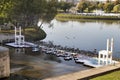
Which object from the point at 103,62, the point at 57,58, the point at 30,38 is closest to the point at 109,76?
the point at 103,62

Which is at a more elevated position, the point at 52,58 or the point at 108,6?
the point at 108,6

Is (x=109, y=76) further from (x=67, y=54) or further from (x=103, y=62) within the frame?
(x=67, y=54)

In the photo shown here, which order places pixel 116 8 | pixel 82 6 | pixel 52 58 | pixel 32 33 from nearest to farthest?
pixel 52 58 < pixel 32 33 < pixel 116 8 < pixel 82 6

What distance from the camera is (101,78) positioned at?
11.4 m

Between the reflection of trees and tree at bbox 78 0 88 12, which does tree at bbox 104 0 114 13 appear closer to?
tree at bbox 78 0 88 12

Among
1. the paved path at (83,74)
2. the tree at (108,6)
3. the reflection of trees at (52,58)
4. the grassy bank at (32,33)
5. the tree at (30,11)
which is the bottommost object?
the reflection of trees at (52,58)

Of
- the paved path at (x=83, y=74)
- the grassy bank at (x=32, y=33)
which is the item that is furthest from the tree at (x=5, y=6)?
the paved path at (x=83, y=74)

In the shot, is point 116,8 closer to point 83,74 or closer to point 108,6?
point 108,6

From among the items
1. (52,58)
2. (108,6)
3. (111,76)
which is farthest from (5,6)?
(108,6)

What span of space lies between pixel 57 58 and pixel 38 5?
650 inches

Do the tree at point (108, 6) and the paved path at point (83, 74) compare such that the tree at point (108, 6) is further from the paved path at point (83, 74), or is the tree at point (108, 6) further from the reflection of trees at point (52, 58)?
the paved path at point (83, 74)

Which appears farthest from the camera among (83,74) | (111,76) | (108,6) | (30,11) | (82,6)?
(82,6)

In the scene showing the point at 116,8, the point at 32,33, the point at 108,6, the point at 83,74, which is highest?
the point at 108,6

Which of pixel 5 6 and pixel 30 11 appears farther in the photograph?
pixel 30 11
